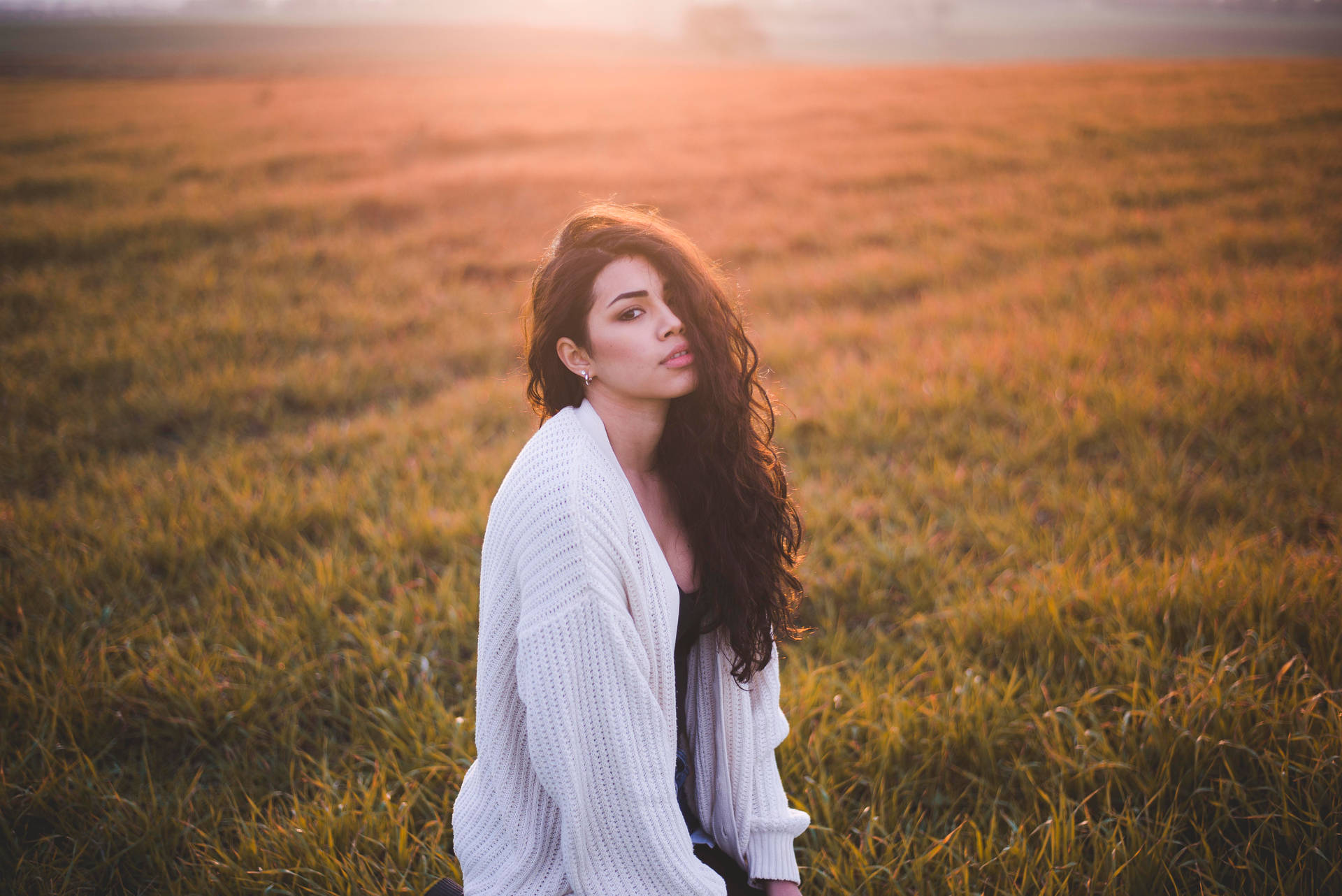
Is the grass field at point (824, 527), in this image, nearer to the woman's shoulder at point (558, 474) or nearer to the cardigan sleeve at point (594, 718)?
the cardigan sleeve at point (594, 718)

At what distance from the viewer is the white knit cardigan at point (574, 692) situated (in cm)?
126

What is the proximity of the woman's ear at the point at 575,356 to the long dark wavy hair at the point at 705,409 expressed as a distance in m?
0.02

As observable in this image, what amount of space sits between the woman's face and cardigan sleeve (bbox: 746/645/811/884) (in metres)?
0.75

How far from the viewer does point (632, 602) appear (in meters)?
1.38

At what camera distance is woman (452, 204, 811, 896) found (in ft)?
4.19

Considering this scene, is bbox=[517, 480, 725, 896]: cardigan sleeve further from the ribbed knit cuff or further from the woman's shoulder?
the ribbed knit cuff

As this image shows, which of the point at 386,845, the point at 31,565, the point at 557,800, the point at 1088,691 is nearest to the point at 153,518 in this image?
the point at 31,565

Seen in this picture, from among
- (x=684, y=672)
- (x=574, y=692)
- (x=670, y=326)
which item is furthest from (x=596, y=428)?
(x=684, y=672)

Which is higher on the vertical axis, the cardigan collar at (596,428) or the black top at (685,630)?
the cardigan collar at (596,428)

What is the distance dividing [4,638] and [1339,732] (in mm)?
4628

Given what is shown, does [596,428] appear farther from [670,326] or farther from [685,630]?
[685,630]

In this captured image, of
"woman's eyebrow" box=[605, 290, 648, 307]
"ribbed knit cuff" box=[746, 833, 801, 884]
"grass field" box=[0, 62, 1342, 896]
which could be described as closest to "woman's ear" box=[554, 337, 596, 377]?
"woman's eyebrow" box=[605, 290, 648, 307]

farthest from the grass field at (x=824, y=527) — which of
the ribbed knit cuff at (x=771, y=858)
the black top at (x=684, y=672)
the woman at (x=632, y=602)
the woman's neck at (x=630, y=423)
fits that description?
the woman's neck at (x=630, y=423)

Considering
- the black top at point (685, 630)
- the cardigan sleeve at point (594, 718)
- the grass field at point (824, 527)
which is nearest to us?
the cardigan sleeve at point (594, 718)
